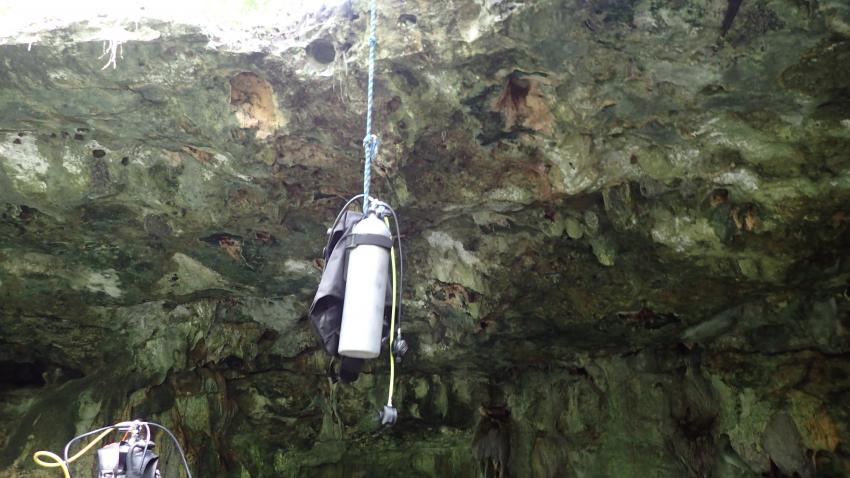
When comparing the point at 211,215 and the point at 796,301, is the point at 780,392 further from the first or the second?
the point at 211,215

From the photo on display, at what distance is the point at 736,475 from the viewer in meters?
5.53

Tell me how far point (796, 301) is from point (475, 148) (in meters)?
2.90

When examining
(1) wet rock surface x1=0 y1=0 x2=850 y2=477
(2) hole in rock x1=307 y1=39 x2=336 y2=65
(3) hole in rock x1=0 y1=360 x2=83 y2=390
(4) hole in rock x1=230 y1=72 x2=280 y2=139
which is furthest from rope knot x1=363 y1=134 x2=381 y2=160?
(3) hole in rock x1=0 y1=360 x2=83 y2=390

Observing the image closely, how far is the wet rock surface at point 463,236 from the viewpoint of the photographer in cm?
381

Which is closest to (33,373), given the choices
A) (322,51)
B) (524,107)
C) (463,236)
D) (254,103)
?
(254,103)

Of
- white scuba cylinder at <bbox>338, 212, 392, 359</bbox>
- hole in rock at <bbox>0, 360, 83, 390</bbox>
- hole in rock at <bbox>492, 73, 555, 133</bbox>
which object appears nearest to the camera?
white scuba cylinder at <bbox>338, 212, 392, 359</bbox>

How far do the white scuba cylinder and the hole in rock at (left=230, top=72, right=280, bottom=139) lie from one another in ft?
6.08

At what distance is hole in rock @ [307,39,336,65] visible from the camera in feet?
13.4

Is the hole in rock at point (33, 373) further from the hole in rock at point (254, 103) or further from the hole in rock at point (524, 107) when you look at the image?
the hole in rock at point (524, 107)

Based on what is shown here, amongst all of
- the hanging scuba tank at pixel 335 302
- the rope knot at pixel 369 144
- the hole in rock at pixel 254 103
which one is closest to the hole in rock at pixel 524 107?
the rope knot at pixel 369 144

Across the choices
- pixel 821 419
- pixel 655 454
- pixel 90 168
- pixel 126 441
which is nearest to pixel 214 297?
pixel 90 168

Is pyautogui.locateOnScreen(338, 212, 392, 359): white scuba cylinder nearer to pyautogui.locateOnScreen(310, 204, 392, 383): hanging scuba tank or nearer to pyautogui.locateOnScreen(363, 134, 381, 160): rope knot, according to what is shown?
pyautogui.locateOnScreen(310, 204, 392, 383): hanging scuba tank

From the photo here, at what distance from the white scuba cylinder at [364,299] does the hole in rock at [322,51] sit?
1716 mm

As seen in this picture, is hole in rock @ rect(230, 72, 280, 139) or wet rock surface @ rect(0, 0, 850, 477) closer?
wet rock surface @ rect(0, 0, 850, 477)
